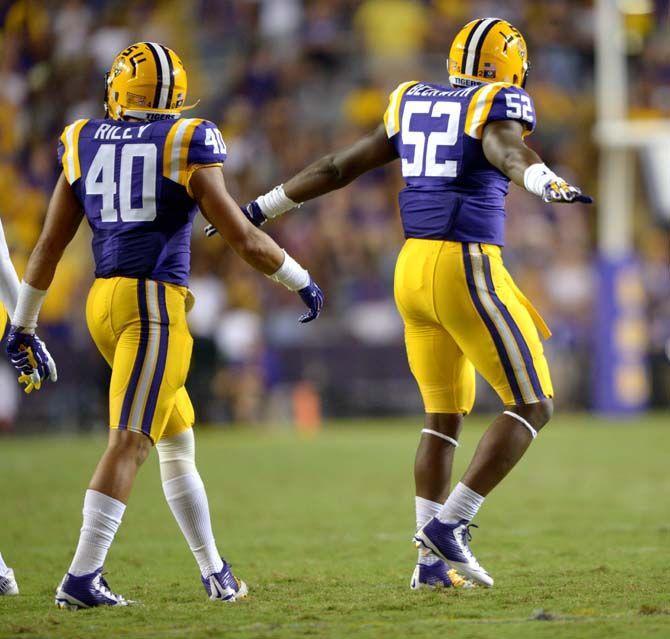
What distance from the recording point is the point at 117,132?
14.3 ft

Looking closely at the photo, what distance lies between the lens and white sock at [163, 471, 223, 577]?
450 cm

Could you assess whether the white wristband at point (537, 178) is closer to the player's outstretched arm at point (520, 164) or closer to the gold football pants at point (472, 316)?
the player's outstretched arm at point (520, 164)

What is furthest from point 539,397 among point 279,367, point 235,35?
point 235,35

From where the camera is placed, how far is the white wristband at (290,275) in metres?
4.37

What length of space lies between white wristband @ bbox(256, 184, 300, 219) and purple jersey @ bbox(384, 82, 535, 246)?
20.7 inches

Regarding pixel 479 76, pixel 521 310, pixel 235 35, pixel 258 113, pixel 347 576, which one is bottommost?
pixel 347 576

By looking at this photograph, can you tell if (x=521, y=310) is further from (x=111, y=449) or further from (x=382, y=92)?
(x=382, y=92)

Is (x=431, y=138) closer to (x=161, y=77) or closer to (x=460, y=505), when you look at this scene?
(x=161, y=77)

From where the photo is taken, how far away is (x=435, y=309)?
462 cm

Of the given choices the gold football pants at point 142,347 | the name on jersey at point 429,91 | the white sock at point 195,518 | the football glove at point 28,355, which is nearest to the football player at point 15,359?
the football glove at point 28,355

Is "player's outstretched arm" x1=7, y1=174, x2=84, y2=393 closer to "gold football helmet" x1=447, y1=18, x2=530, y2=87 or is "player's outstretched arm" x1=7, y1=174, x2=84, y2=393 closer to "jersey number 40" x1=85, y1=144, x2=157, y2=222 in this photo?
"jersey number 40" x1=85, y1=144, x2=157, y2=222

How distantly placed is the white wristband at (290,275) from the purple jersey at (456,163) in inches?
20.7

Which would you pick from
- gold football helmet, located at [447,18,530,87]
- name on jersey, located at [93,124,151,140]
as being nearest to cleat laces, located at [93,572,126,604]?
name on jersey, located at [93,124,151,140]

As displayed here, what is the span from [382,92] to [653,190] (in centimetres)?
349
